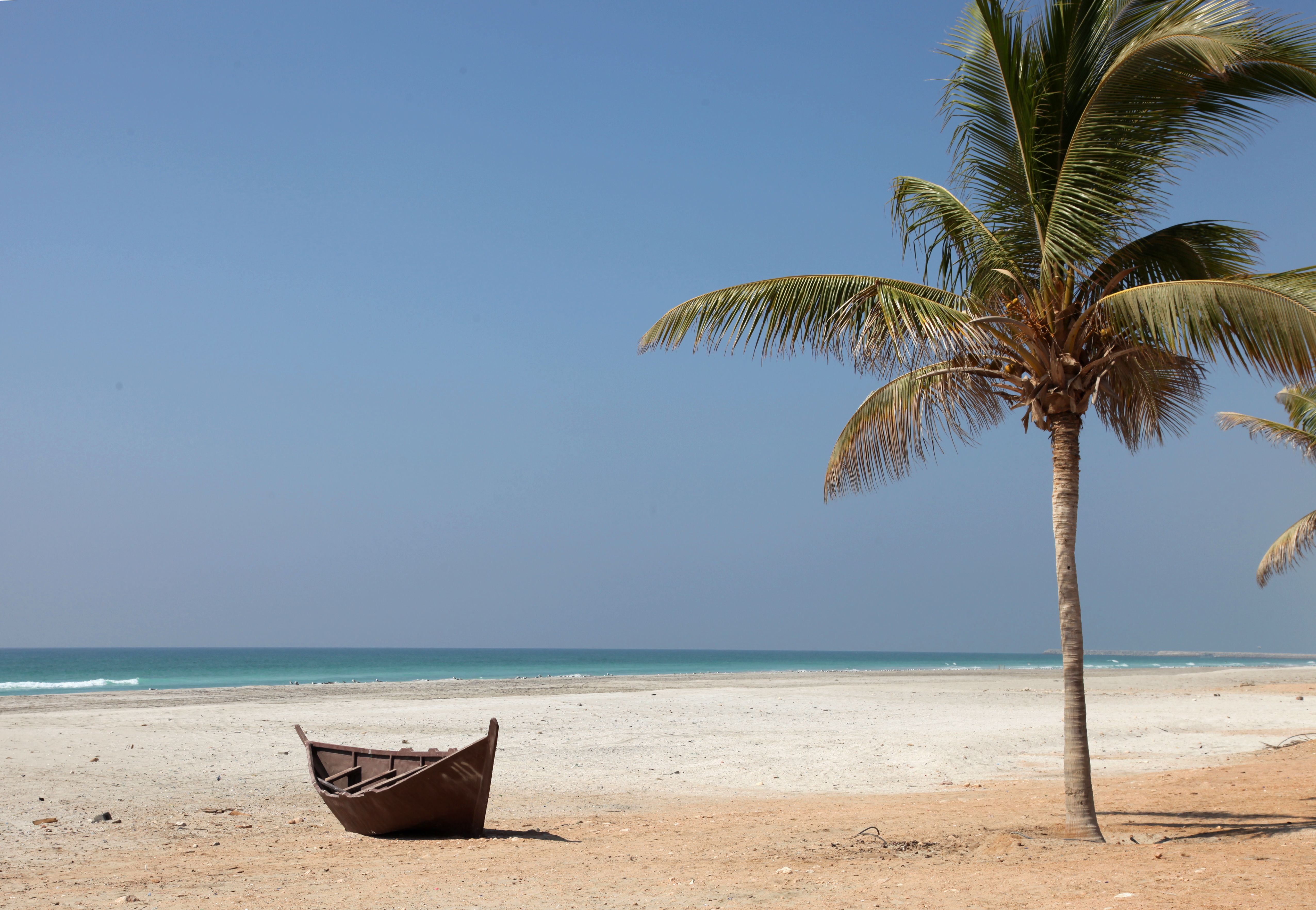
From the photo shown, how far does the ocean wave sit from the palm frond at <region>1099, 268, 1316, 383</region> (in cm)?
4531

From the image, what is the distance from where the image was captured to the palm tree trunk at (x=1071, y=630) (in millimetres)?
7465

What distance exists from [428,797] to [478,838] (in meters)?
0.63

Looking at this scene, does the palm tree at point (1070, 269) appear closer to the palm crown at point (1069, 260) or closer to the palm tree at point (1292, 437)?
the palm crown at point (1069, 260)

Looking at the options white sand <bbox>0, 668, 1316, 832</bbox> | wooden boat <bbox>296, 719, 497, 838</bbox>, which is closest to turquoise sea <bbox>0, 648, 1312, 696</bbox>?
white sand <bbox>0, 668, 1316, 832</bbox>

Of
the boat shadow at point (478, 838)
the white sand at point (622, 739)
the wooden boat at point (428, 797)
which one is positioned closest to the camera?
the wooden boat at point (428, 797)

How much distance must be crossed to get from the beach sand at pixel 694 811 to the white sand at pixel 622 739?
0.09 m

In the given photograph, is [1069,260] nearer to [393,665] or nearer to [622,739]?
[622,739]

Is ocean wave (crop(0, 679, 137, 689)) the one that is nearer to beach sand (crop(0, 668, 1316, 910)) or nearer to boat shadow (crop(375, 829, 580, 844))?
beach sand (crop(0, 668, 1316, 910))

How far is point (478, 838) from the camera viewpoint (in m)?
8.79

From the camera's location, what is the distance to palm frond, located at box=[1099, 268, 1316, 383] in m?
6.16

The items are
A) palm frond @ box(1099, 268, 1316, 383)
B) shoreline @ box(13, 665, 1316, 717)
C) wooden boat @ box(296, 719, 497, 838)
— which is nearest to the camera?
palm frond @ box(1099, 268, 1316, 383)

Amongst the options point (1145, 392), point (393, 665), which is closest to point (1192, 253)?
point (1145, 392)

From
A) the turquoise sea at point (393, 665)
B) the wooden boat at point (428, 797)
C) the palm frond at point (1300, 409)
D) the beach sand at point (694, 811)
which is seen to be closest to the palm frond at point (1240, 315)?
the beach sand at point (694, 811)

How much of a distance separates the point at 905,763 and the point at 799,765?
1.52 metres
